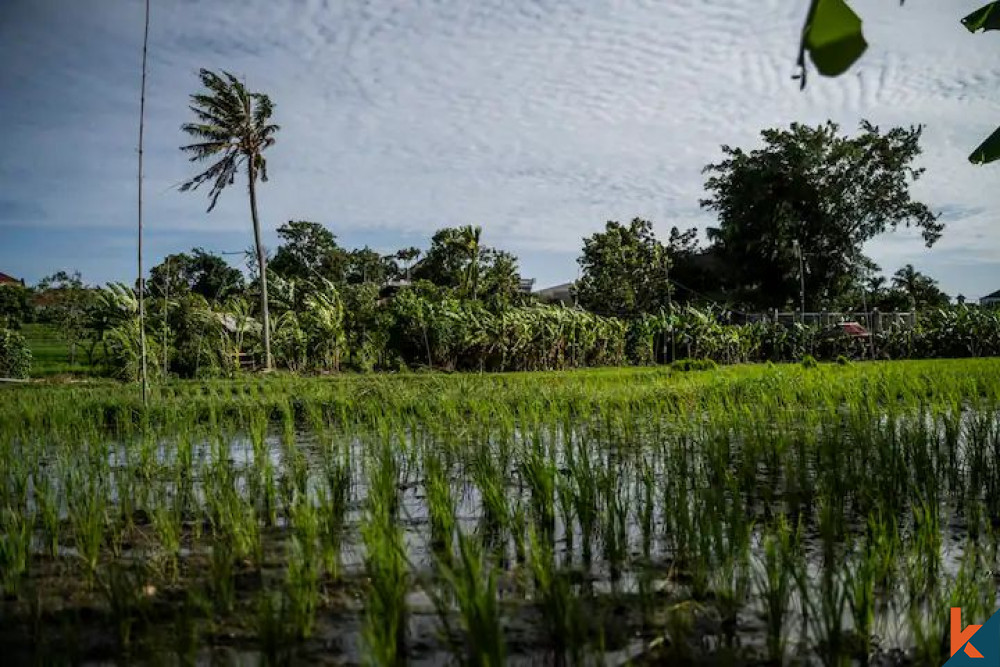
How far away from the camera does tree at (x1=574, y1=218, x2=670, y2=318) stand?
2505 centimetres

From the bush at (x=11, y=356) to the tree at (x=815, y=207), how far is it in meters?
22.6

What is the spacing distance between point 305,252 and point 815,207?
23.0 m

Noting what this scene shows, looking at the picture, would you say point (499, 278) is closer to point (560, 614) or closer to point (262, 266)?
point (262, 266)

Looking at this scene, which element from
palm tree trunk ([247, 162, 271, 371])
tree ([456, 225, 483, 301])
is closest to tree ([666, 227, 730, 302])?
tree ([456, 225, 483, 301])

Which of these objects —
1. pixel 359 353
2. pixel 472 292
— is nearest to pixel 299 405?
pixel 359 353

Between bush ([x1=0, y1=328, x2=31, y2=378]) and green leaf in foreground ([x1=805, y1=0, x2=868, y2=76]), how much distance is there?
13.5m

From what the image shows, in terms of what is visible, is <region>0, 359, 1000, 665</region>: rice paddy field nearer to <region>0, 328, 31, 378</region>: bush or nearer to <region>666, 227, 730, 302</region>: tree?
<region>0, 328, 31, 378</region>: bush

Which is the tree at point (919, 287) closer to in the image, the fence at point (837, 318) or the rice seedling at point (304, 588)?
the fence at point (837, 318)

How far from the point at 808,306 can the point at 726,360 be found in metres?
11.0

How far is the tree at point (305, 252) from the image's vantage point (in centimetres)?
3283

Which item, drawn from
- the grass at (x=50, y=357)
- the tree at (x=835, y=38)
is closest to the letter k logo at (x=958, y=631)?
the tree at (x=835, y=38)

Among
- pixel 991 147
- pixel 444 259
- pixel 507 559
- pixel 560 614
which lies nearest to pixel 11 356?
pixel 507 559

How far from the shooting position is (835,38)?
770 millimetres
